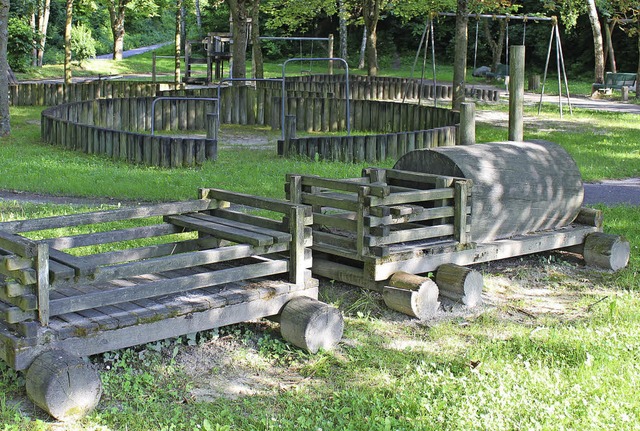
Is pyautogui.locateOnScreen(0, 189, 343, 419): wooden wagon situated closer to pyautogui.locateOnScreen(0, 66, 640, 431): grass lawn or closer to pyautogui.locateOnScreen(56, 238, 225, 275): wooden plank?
pyautogui.locateOnScreen(56, 238, 225, 275): wooden plank

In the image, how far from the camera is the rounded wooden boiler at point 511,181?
800cm

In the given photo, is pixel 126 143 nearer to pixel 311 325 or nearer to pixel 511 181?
pixel 511 181

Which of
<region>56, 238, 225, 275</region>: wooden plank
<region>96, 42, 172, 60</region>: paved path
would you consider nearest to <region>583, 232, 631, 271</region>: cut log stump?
<region>56, 238, 225, 275</region>: wooden plank

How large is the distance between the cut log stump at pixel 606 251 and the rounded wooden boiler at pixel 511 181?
1.17 ft

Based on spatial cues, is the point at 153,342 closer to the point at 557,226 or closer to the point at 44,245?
the point at 44,245

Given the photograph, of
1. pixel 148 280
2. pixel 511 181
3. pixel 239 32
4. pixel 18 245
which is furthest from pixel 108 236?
pixel 239 32

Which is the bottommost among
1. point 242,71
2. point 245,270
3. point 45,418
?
point 45,418

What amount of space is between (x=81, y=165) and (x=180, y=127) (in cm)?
799

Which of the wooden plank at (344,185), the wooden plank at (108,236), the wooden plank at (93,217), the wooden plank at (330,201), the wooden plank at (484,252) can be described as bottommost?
the wooden plank at (484,252)

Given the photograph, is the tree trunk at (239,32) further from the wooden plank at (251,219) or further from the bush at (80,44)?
the wooden plank at (251,219)

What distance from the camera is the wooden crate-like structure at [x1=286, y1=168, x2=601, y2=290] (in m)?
7.15

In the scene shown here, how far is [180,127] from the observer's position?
22.7 m

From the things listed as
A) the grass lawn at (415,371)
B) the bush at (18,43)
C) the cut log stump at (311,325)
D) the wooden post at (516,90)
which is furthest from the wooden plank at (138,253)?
the bush at (18,43)

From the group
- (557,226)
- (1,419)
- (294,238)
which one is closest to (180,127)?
(557,226)
